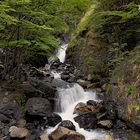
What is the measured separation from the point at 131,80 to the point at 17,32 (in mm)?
5603

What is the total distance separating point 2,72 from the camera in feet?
50.8

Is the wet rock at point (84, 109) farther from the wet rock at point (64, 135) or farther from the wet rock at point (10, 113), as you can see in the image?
the wet rock at point (10, 113)

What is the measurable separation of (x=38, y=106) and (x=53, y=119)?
0.84m

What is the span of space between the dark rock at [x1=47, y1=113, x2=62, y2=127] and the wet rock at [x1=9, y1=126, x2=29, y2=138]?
48.7 inches

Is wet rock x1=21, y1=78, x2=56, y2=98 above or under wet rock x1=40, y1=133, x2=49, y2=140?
above

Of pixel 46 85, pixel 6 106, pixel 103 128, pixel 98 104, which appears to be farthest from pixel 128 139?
pixel 46 85

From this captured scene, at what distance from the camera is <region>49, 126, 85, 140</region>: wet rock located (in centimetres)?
1090

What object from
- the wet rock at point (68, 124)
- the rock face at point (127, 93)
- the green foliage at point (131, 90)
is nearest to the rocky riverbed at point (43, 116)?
the wet rock at point (68, 124)

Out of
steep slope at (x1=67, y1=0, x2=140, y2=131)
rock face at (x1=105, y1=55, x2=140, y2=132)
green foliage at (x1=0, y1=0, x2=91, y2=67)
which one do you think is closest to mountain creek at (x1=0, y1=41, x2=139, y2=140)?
rock face at (x1=105, y1=55, x2=140, y2=132)

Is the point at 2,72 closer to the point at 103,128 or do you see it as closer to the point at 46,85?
the point at 46,85

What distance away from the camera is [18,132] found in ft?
36.5

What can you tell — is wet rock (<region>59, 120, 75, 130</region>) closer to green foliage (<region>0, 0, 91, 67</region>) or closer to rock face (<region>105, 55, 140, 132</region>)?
rock face (<region>105, 55, 140, 132</region>)

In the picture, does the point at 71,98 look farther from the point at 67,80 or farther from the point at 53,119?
the point at 67,80

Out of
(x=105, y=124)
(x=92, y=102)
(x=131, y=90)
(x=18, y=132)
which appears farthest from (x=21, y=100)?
(x=131, y=90)
